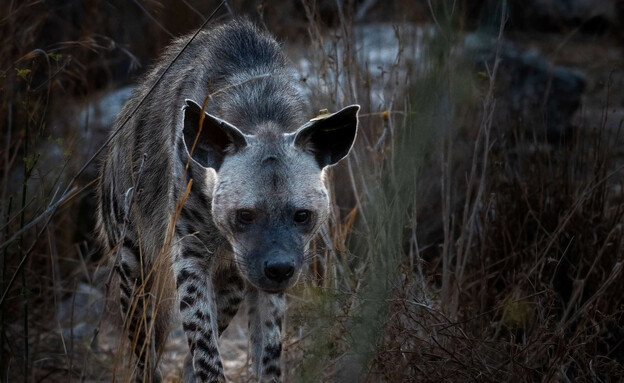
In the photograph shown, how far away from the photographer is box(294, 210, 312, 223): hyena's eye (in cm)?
340

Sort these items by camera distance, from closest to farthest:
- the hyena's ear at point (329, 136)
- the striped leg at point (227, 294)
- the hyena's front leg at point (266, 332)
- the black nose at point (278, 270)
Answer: the black nose at point (278, 270), the hyena's ear at point (329, 136), the hyena's front leg at point (266, 332), the striped leg at point (227, 294)

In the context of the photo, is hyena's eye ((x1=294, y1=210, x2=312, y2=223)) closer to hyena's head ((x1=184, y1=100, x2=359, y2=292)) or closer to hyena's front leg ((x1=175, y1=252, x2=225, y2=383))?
hyena's head ((x1=184, y1=100, x2=359, y2=292))

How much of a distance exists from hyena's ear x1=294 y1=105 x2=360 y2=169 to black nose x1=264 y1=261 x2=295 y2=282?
1.79 feet

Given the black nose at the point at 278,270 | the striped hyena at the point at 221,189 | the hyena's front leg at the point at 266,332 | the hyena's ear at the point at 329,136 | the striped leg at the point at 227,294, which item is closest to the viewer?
the black nose at the point at 278,270

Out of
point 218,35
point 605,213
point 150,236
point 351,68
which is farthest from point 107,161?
point 605,213

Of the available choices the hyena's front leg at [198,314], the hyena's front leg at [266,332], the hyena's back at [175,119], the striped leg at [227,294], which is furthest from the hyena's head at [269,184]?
the striped leg at [227,294]

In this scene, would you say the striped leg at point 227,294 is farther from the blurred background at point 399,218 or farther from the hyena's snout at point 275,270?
the hyena's snout at point 275,270

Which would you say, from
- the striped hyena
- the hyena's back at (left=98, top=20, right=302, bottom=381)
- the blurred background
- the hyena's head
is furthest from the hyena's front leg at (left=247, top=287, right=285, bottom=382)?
the hyena's head

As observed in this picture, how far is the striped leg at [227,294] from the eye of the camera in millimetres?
4137

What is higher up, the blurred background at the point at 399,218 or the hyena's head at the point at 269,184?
the hyena's head at the point at 269,184

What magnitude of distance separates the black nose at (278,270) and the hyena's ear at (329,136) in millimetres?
546

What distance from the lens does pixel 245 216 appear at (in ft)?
11.1

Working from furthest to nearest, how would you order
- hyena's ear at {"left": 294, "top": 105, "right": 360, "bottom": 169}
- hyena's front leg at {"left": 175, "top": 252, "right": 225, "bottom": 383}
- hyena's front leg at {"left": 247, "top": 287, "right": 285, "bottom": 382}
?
hyena's front leg at {"left": 247, "top": 287, "right": 285, "bottom": 382}
hyena's front leg at {"left": 175, "top": 252, "right": 225, "bottom": 383}
hyena's ear at {"left": 294, "top": 105, "right": 360, "bottom": 169}

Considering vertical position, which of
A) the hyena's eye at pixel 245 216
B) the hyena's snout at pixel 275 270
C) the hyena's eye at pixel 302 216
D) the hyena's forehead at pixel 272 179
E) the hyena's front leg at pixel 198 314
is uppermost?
the hyena's forehead at pixel 272 179
